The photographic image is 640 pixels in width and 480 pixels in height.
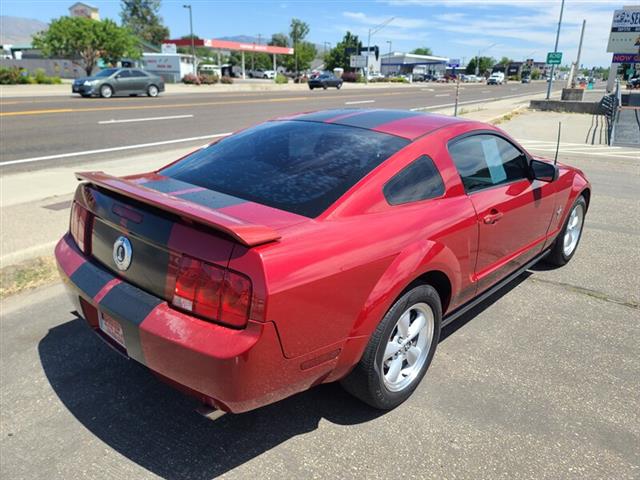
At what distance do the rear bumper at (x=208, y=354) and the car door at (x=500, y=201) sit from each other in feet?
5.06

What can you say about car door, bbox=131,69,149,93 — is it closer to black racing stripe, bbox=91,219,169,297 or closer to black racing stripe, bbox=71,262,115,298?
black racing stripe, bbox=71,262,115,298

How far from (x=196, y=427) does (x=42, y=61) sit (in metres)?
62.6

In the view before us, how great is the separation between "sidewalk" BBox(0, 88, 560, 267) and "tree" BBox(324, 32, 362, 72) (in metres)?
101

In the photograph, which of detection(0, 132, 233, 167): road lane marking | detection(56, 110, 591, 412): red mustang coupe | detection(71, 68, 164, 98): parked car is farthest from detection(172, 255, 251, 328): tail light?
detection(71, 68, 164, 98): parked car

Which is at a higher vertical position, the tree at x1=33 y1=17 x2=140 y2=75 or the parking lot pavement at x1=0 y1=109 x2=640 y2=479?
the tree at x1=33 y1=17 x2=140 y2=75

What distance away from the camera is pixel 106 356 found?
3.31m

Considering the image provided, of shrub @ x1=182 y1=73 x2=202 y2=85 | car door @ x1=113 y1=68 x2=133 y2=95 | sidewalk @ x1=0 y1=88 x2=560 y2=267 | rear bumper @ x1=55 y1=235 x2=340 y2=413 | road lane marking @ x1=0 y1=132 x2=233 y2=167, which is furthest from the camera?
shrub @ x1=182 y1=73 x2=202 y2=85

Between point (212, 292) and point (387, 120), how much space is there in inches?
73.8

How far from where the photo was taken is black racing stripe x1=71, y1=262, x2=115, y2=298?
8.51ft

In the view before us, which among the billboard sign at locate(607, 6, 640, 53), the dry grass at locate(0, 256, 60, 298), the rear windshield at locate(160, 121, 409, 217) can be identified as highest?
the billboard sign at locate(607, 6, 640, 53)

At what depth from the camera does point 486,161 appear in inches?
141

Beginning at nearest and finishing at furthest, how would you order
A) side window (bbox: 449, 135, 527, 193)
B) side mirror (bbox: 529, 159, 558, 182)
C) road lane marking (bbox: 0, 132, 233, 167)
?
side window (bbox: 449, 135, 527, 193), side mirror (bbox: 529, 159, 558, 182), road lane marking (bbox: 0, 132, 233, 167)

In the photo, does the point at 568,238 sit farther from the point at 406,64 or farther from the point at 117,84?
the point at 406,64

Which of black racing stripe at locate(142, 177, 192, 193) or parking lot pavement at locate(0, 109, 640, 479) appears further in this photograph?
black racing stripe at locate(142, 177, 192, 193)
